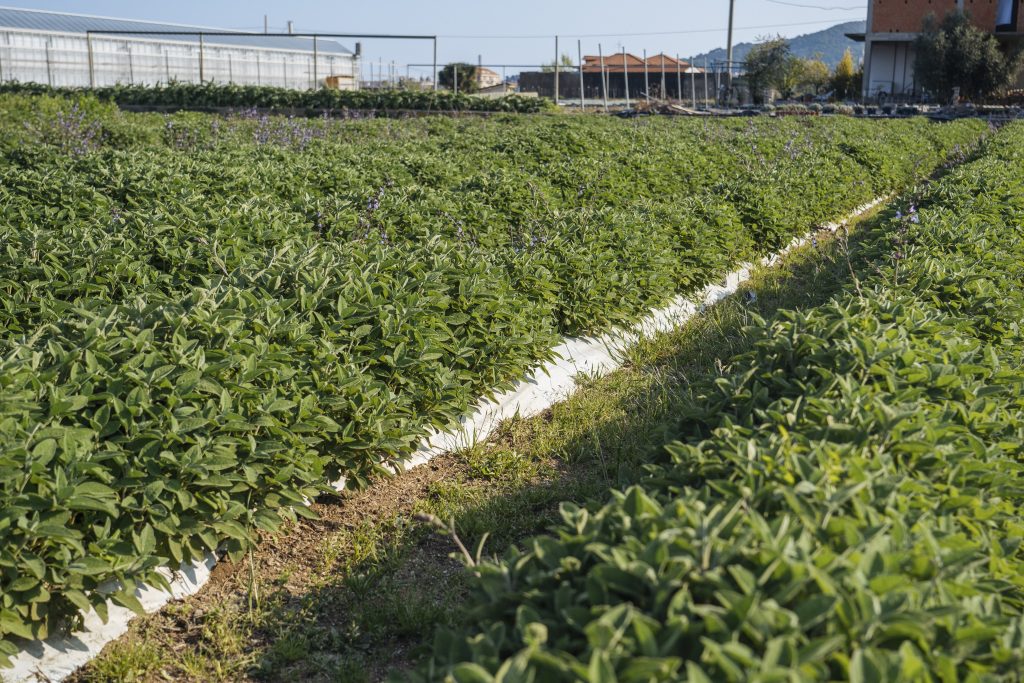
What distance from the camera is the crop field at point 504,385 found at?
1745 millimetres

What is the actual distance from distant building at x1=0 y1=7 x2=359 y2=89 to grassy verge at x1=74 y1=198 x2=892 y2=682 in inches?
1119

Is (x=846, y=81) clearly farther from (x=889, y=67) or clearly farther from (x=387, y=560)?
(x=387, y=560)

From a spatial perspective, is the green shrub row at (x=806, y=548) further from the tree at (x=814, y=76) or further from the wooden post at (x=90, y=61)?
the tree at (x=814, y=76)

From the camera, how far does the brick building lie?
157 ft

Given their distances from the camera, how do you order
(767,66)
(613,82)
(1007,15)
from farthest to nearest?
(613,82) → (767,66) → (1007,15)

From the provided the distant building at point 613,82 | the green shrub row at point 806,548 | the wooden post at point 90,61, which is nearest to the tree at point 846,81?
the distant building at point 613,82

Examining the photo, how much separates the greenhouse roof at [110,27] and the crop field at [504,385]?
27.5 m

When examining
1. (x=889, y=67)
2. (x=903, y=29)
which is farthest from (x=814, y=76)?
(x=903, y=29)

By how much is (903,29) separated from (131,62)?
127 feet

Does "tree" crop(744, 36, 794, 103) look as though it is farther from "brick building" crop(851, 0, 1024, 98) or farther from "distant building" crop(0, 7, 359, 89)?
"distant building" crop(0, 7, 359, 89)

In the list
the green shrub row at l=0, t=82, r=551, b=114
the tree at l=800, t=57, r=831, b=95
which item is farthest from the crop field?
the tree at l=800, t=57, r=831, b=95

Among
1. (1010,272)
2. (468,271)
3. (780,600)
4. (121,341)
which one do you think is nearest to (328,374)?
(121,341)

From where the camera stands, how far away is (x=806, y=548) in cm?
178

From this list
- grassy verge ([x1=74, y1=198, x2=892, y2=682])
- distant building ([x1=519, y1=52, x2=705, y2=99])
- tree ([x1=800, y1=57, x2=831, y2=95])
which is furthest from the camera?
tree ([x1=800, y1=57, x2=831, y2=95])
